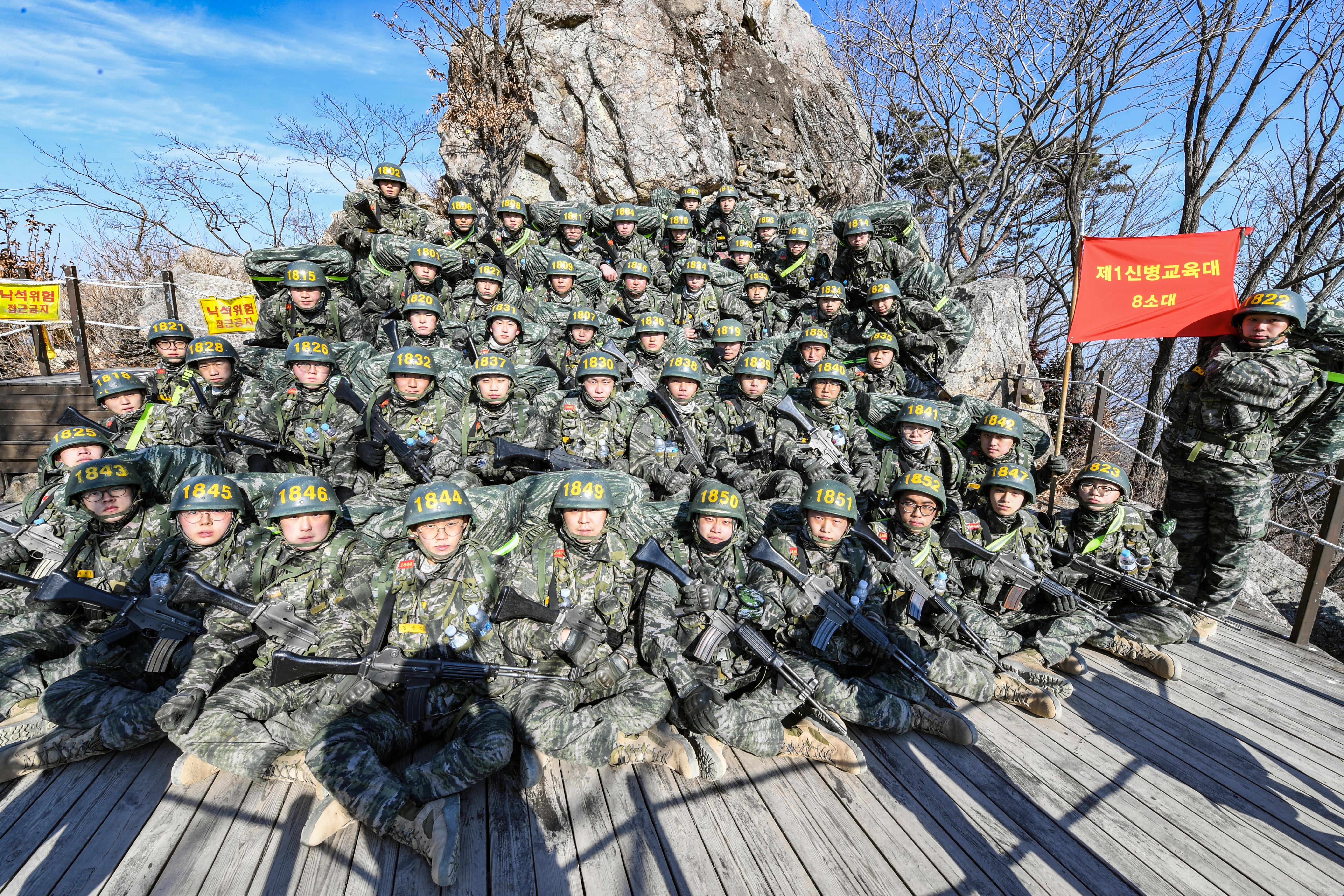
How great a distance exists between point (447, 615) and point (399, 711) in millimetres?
715

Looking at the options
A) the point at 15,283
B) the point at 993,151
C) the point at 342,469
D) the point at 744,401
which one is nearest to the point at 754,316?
the point at 744,401

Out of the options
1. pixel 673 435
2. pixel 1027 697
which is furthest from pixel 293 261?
pixel 1027 697

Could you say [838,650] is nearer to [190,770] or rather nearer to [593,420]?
[593,420]

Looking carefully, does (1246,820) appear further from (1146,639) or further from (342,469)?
(342,469)

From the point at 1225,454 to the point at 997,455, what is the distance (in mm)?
2192

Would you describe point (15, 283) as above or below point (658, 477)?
above

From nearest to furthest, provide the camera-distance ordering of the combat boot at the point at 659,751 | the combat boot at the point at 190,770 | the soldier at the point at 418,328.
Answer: the combat boot at the point at 190,770
the combat boot at the point at 659,751
the soldier at the point at 418,328

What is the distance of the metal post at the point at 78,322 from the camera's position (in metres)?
9.87

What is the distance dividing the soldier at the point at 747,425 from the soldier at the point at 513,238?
5.76 meters

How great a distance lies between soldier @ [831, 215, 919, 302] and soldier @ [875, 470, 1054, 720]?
6.05m

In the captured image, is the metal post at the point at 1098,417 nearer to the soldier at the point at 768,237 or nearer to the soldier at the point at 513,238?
the soldier at the point at 768,237

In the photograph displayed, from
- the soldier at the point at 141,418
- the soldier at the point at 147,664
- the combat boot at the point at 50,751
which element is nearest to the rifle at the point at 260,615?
the soldier at the point at 147,664

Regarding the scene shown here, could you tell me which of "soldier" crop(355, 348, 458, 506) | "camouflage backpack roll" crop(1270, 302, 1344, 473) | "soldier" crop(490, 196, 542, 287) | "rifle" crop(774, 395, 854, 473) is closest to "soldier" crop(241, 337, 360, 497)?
"soldier" crop(355, 348, 458, 506)

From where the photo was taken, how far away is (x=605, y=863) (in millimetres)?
3396
